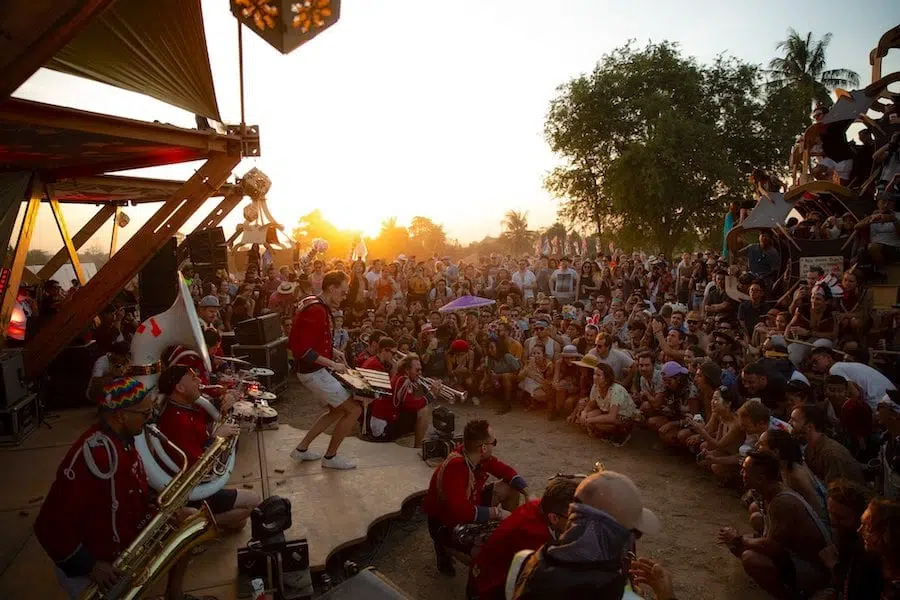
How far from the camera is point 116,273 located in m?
7.59

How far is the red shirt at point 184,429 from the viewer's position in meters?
4.23

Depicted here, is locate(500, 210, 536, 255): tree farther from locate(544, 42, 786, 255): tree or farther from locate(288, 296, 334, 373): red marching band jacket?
locate(288, 296, 334, 373): red marching band jacket

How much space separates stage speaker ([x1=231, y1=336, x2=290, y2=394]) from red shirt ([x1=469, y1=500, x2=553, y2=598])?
7.24 metres

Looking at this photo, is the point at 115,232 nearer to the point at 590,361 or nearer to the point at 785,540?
the point at 590,361

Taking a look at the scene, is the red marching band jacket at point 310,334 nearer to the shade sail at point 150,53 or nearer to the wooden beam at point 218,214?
the shade sail at point 150,53

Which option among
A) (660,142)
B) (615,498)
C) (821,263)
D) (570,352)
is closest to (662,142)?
(660,142)

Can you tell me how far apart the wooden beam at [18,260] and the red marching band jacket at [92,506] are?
5.42m

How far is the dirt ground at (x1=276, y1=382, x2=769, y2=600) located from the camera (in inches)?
183

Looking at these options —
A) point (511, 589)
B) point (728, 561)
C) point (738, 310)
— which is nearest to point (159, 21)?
point (511, 589)

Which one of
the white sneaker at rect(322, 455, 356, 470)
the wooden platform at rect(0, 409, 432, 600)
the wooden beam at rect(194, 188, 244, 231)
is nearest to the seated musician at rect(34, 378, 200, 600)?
the wooden platform at rect(0, 409, 432, 600)

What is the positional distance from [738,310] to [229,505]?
9173 millimetres

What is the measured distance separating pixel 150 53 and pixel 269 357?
17.4 feet

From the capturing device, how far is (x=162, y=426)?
4.27 metres

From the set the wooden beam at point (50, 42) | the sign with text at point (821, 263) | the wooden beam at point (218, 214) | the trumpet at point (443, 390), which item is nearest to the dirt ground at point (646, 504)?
the trumpet at point (443, 390)
